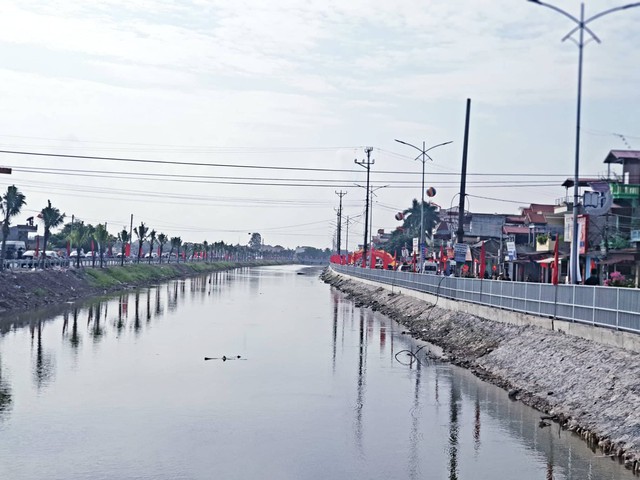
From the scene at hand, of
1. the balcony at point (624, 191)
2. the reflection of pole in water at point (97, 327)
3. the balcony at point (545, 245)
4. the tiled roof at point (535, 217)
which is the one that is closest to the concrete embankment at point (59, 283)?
the reflection of pole in water at point (97, 327)

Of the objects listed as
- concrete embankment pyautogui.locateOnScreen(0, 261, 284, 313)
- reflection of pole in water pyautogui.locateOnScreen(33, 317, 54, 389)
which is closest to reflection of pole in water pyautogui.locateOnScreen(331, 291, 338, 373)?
reflection of pole in water pyautogui.locateOnScreen(33, 317, 54, 389)

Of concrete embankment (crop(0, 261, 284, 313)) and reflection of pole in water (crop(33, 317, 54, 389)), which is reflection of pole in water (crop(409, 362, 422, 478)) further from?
concrete embankment (crop(0, 261, 284, 313))

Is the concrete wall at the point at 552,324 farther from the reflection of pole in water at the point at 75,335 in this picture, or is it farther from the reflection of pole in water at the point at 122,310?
the reflection of pole in water at the point at 122,310

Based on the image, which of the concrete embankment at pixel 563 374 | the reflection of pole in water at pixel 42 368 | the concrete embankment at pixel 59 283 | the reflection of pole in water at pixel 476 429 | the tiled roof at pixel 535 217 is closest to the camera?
the concrete embankment at pixel 563 374

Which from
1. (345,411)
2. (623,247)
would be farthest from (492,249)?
(345,411)

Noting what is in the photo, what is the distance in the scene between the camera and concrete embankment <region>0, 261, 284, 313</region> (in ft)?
204

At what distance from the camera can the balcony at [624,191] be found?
66625 millimetres

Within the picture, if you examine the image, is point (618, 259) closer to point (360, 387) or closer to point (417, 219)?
point (360, 387)

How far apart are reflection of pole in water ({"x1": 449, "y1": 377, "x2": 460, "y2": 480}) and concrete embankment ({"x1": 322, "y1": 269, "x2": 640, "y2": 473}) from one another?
1830 millimetres

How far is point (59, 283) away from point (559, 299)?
56.1 m

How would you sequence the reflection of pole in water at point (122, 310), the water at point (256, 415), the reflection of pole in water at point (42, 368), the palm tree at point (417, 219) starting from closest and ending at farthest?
the water at point (256, 415) → the reflection of pole in water at point (42, 368) → the reflection of pole in water at point (122, 310) → the palm tree at point (417, 219)

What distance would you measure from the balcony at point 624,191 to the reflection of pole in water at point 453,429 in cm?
3993

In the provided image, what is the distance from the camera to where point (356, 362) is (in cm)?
3828

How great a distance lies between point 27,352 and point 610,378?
26344 mm
